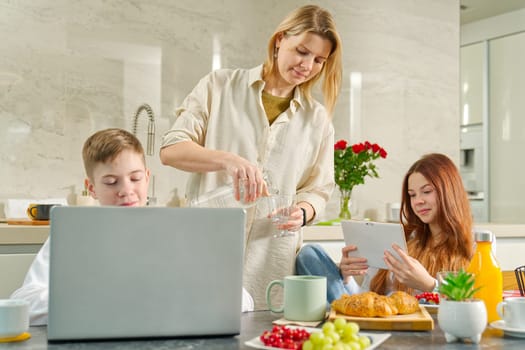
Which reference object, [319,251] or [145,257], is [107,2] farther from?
[145,257]

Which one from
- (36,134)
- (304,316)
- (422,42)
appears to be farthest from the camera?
(422,42)

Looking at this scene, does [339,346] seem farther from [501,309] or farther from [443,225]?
[443,225]

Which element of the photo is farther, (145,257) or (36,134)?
(36,134)

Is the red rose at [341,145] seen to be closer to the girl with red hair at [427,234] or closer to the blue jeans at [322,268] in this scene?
the girl with red hair at [427,234]

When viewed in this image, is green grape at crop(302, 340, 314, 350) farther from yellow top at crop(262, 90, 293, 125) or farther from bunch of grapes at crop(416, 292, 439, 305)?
yellow top at crop(262, 90, 293, 125)

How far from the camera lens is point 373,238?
5.80ft

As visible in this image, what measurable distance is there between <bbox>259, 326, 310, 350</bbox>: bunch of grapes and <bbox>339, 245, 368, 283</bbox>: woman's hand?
2.65 feet

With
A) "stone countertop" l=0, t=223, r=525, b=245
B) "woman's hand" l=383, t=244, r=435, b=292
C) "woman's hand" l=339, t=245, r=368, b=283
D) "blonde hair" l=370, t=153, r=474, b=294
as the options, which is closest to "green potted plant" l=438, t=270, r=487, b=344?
"woman's hand" l=383, t=244, r=435, b=292

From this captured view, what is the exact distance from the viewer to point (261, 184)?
1.62m

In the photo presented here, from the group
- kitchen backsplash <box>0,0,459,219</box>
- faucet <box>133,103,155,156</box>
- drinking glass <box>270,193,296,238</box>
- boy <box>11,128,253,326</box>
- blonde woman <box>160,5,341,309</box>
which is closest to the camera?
boy <box>11,128,253,326</box>

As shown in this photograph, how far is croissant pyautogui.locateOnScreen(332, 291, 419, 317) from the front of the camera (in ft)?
4.14

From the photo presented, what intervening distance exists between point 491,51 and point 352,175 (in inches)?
105

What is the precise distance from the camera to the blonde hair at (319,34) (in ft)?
6.43

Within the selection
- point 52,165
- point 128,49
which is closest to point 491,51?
point 128,49
